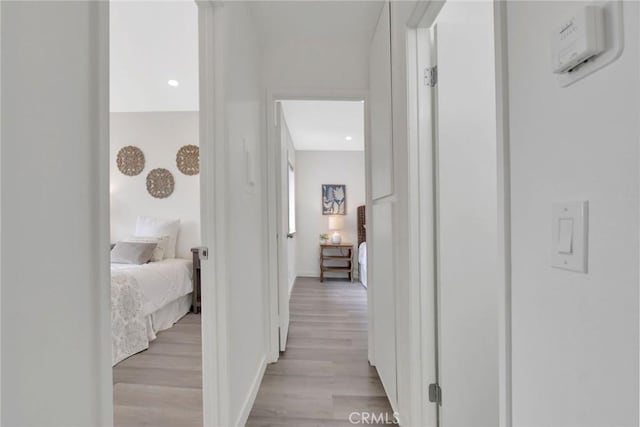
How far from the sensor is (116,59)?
9.67ft

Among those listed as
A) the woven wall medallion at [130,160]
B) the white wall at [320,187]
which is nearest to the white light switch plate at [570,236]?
the woven wall medallion at [130,160]

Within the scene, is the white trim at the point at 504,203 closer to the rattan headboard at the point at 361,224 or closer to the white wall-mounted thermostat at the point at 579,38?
the white wall-mounted thermostat at the point at 579,38

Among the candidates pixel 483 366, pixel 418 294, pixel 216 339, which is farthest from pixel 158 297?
pixel 483 366

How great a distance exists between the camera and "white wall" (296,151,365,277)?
5.80m

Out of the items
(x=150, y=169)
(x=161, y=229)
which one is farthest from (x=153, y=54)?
(x=161, y=229)

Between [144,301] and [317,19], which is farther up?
[317,19]

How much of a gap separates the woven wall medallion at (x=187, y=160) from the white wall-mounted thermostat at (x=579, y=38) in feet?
13.5

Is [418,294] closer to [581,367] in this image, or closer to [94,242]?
[581,367]

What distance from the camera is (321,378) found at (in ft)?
6.81

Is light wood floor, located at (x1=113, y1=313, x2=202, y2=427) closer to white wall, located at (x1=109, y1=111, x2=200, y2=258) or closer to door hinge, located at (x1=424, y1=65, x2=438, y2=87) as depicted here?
white wall, located at (x1=109, y1=111, x2=200, y2=258)

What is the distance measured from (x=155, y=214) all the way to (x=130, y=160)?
80cm

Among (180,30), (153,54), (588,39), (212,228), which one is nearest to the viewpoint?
(588,39)

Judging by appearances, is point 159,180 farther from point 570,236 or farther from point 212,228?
point 570,236

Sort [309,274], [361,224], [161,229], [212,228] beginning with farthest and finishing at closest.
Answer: [309,274]
[361,224]
[161,229]
[212,228]
